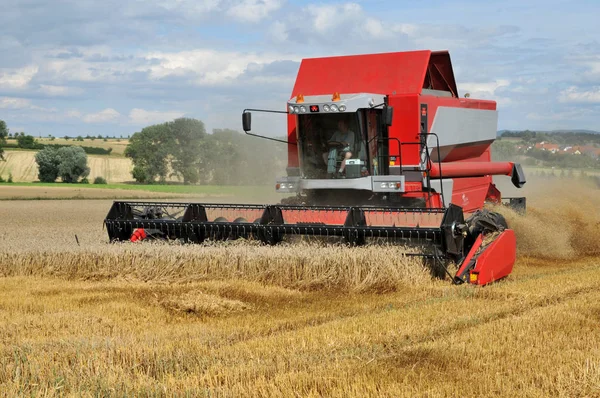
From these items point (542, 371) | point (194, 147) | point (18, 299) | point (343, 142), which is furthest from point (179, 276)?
point (194, 147)

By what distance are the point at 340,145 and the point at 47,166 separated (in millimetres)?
40422

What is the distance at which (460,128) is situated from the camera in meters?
10.5

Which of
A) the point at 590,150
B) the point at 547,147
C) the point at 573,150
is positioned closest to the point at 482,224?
the point at 547,147

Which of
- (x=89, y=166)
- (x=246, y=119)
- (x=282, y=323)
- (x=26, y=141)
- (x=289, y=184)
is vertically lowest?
(x=282, y=323)

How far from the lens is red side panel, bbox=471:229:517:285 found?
25.0 feet

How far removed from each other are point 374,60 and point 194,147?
3183 cm

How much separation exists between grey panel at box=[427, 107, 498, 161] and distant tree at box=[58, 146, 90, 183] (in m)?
38.6

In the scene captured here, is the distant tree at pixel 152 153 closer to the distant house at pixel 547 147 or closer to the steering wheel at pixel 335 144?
the distant house at pixel 547 147

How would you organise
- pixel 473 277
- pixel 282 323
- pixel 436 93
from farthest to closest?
pixel 436 93 < pixel 473 277 < pixel 282 323

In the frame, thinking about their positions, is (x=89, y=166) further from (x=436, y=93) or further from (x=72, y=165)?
(x=436, y=93)

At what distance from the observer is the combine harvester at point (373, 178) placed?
814 centimetres

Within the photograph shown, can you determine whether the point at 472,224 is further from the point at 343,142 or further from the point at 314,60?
the point at 314,60

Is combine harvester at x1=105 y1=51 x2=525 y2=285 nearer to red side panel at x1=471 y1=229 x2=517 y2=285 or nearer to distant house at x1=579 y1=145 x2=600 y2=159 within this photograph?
red side panel at x1=471 y1=229 x2=517 y2=285

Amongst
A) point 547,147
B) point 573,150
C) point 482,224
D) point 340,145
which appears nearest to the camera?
point 482,224
